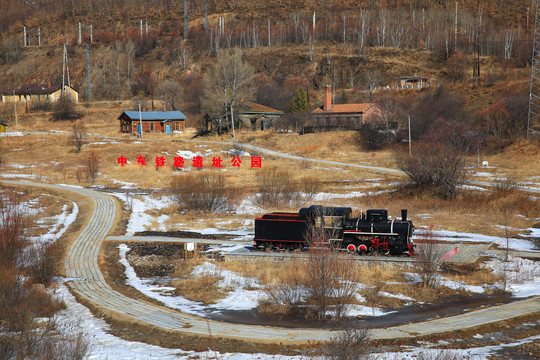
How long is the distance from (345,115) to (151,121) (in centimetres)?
3470

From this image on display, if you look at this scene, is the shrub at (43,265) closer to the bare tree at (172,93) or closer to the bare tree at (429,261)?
the bare tree at (429,261)

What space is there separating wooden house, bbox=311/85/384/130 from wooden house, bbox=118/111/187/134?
2569 centimetres

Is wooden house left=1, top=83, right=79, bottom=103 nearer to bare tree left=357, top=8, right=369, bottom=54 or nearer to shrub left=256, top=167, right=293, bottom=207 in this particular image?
bare tree left=357, top=8, right=369, bottom=54

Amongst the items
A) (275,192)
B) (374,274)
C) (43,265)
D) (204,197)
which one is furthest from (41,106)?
(374,274)

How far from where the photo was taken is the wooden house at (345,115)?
86.8m

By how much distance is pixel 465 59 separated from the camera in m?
109

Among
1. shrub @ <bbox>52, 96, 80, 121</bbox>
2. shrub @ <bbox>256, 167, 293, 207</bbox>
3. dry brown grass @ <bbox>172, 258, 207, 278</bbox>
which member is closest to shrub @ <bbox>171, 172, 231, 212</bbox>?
shrub @ <bbox>256, 167, 293, 207</bbox>

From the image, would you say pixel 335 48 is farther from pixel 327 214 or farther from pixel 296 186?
pixel 327 214

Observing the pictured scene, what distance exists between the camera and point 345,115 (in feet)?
291

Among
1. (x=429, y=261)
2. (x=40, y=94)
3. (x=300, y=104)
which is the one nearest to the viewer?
(x=429, y=261)

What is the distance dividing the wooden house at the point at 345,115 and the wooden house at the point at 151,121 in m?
25.7

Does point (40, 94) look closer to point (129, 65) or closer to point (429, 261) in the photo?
point (129, 65)

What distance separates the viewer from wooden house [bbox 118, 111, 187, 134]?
90438 millimetres

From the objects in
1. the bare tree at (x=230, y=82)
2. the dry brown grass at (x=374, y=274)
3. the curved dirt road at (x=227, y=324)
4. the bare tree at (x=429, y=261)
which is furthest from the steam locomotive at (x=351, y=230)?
the bare tree at (x=230, y=82)
